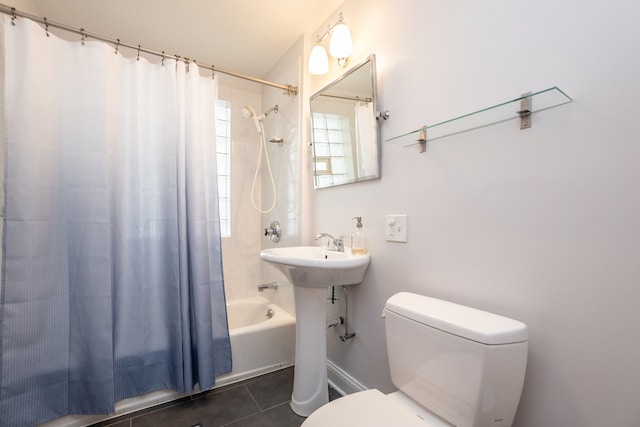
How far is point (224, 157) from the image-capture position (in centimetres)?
238

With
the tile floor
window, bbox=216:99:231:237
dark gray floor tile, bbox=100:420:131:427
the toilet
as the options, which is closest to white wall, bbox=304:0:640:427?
the toilet

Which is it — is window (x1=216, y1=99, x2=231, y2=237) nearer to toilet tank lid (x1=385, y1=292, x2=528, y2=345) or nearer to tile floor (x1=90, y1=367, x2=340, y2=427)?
tile floor (x1=90, y1=367, x2=340, y2=427)

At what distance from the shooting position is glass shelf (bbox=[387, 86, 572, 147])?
2.53ft

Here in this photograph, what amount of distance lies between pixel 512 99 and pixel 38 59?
6.27 ft

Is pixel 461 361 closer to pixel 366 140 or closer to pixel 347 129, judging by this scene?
pixel 366 140

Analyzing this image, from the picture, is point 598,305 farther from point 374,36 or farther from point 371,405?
point 374,36

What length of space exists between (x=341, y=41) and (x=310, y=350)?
1631 mm

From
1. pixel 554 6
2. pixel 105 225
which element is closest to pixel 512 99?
pixel 554 6

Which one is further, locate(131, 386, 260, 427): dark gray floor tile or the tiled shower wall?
the tiled shower wall

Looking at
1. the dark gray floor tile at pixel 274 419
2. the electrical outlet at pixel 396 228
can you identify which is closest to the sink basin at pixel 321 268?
the electrical outlet at pixel 396 228

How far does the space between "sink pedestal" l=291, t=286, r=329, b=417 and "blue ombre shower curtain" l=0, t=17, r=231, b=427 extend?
0.50 metres

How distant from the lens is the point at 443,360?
2.70ft

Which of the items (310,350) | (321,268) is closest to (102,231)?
(321,268)

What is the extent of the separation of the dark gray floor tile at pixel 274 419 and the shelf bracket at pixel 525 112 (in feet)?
5.15
